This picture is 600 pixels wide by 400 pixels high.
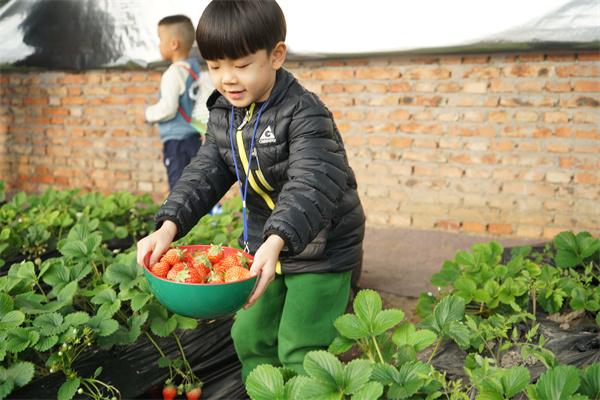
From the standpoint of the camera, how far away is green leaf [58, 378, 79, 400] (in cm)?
155

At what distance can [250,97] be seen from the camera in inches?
57.5

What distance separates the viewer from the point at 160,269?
1.37 m

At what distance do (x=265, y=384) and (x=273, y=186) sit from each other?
70 cm

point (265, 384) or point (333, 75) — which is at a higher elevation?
point (333, 75)

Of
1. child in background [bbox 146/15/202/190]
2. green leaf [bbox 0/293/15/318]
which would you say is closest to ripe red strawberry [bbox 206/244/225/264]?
green leaf [bbox 0/293/15/318]

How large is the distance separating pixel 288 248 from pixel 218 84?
18.5 inches

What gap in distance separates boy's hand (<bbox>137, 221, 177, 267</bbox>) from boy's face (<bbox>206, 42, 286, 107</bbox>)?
40cm

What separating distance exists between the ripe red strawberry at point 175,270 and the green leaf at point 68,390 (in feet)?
1.70

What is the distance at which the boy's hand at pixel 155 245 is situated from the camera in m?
1.42

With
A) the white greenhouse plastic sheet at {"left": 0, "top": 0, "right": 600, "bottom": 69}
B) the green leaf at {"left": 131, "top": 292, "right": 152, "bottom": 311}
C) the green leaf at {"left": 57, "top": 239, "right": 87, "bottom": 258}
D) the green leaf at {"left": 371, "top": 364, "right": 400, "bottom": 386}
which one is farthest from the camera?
the white greenhouse plastic sheet at {"left": 0, "top": 0, "right": 600, "bottom": 69}

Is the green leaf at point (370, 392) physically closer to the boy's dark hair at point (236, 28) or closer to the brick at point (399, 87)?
the boy's dark hair at point (236, 28)

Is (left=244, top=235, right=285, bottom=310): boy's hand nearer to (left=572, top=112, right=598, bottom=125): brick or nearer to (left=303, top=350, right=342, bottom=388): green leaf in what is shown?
(left=303, top=350, right=342, bottom=388): green leaf

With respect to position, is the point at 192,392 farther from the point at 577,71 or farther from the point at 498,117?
the point at 577,71

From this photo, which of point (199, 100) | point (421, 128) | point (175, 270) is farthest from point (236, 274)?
point (421, 128)
